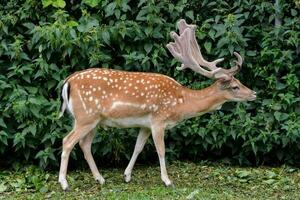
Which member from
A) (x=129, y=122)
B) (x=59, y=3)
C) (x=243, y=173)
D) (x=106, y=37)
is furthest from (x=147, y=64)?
(x=243, y=173)

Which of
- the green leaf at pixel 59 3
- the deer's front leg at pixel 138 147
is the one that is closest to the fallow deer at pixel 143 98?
the deer's front leg at pixel 138 147

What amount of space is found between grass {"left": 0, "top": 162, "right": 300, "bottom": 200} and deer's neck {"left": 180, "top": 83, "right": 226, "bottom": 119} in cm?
84

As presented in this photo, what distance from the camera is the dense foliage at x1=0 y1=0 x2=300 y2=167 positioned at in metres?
9.20

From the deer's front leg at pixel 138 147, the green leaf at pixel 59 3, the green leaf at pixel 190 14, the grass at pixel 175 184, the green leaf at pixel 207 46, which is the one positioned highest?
the green leaf at pixel 59 3

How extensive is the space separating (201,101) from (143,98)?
2.21ft

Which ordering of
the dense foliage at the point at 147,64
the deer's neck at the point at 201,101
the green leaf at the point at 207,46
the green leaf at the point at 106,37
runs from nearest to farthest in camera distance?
the deer's neck at the point at 201,101, the dense foliage at the point at 147,64, the green leaf at the point at 106,37, the green leaf at the point at 207,46

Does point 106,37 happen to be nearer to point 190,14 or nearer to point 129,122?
point 190,14

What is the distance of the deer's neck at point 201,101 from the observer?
8.51 metres

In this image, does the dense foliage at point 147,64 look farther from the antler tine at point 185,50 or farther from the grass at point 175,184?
the antler tine at point 185,50

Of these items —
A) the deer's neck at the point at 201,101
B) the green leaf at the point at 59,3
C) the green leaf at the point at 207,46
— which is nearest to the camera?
the deer's neck at the point at 201,101

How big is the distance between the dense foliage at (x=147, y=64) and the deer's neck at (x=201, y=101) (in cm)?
92

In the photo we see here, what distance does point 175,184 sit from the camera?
8.58m

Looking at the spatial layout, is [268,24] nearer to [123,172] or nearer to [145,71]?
[145,71]

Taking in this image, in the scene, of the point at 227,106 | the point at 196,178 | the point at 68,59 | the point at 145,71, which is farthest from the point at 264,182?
the point at 68,59
